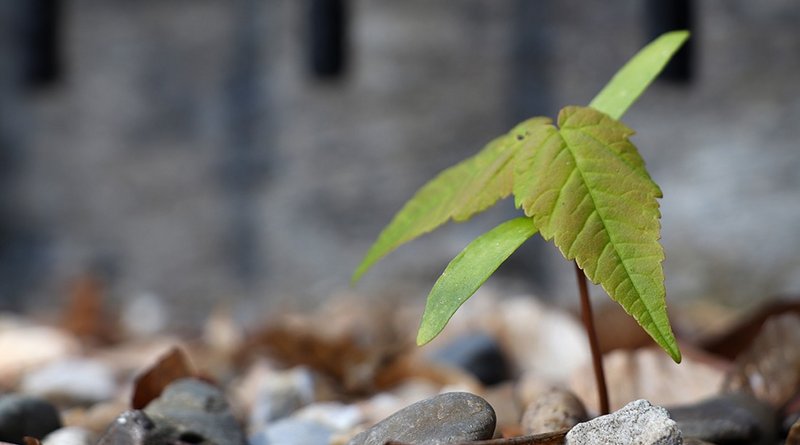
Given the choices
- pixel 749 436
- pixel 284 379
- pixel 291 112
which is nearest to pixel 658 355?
pixel 749 436

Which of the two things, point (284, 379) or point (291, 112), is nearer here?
point (284, 379)

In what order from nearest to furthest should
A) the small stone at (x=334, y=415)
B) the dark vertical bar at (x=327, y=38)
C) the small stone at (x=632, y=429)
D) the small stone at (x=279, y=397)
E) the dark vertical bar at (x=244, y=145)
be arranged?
the small stone at (x=632, y=429) < the small stone at (x=334, y=415) < the small stone at (x=279, y=397) < the dark vertical bar at (x=327, y=38) < the dark vertical bar at (x=244, y=145)

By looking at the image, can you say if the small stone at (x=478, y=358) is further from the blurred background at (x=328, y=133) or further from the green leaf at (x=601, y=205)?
the blurred background at (x=328, y=133)

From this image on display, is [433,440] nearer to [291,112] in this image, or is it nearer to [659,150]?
[659,150]

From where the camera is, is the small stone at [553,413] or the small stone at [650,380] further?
the small stone at [650,380]

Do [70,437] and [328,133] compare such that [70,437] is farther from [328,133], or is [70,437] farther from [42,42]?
[42,42]

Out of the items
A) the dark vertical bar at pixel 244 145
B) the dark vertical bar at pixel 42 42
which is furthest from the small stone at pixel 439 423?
the dark vertical bar at pixel 42 42

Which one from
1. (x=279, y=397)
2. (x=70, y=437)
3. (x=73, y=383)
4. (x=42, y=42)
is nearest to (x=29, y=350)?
(x=73, y=383)
